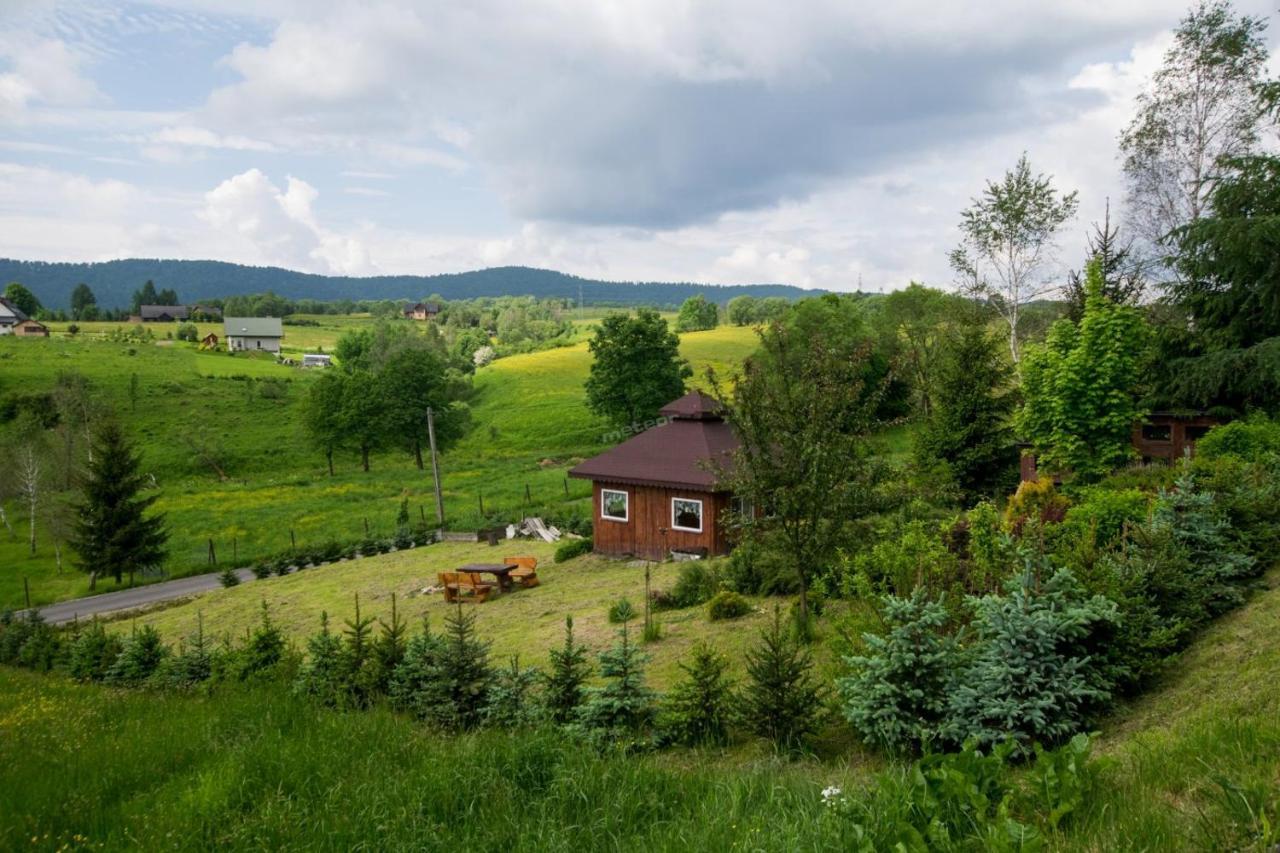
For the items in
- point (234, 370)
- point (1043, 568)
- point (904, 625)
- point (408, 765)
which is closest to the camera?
point (408, 765)

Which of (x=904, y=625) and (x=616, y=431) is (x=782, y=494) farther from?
(x=616, y=431)

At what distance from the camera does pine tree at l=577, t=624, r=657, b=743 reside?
25.2 feet

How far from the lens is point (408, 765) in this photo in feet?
20.6

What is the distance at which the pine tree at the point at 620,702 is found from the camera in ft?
25.2

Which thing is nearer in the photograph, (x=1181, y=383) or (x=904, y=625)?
(x=904, y=625)

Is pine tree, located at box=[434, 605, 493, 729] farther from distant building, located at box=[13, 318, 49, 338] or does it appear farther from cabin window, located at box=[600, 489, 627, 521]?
distant building, located at box=[13, 318, 49, 338]

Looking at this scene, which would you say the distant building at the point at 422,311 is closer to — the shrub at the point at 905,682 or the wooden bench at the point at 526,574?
the wooden bench at the point at 526,574

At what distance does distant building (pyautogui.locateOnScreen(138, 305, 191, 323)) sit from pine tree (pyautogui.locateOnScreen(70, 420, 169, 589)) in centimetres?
12703

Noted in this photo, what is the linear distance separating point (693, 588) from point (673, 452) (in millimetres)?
7495

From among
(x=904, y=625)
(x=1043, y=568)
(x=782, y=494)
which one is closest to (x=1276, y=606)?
(x=1043, y=568)

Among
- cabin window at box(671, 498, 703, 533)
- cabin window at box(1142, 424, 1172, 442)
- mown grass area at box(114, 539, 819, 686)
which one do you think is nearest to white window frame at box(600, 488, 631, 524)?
mown grass area at box(114, 539, 819, 686)

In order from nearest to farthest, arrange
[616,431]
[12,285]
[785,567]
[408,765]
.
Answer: [408,765]
[785,567]
[616,431]
[12,285]

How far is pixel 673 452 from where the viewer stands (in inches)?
927

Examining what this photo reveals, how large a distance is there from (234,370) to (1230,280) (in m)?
83.4
